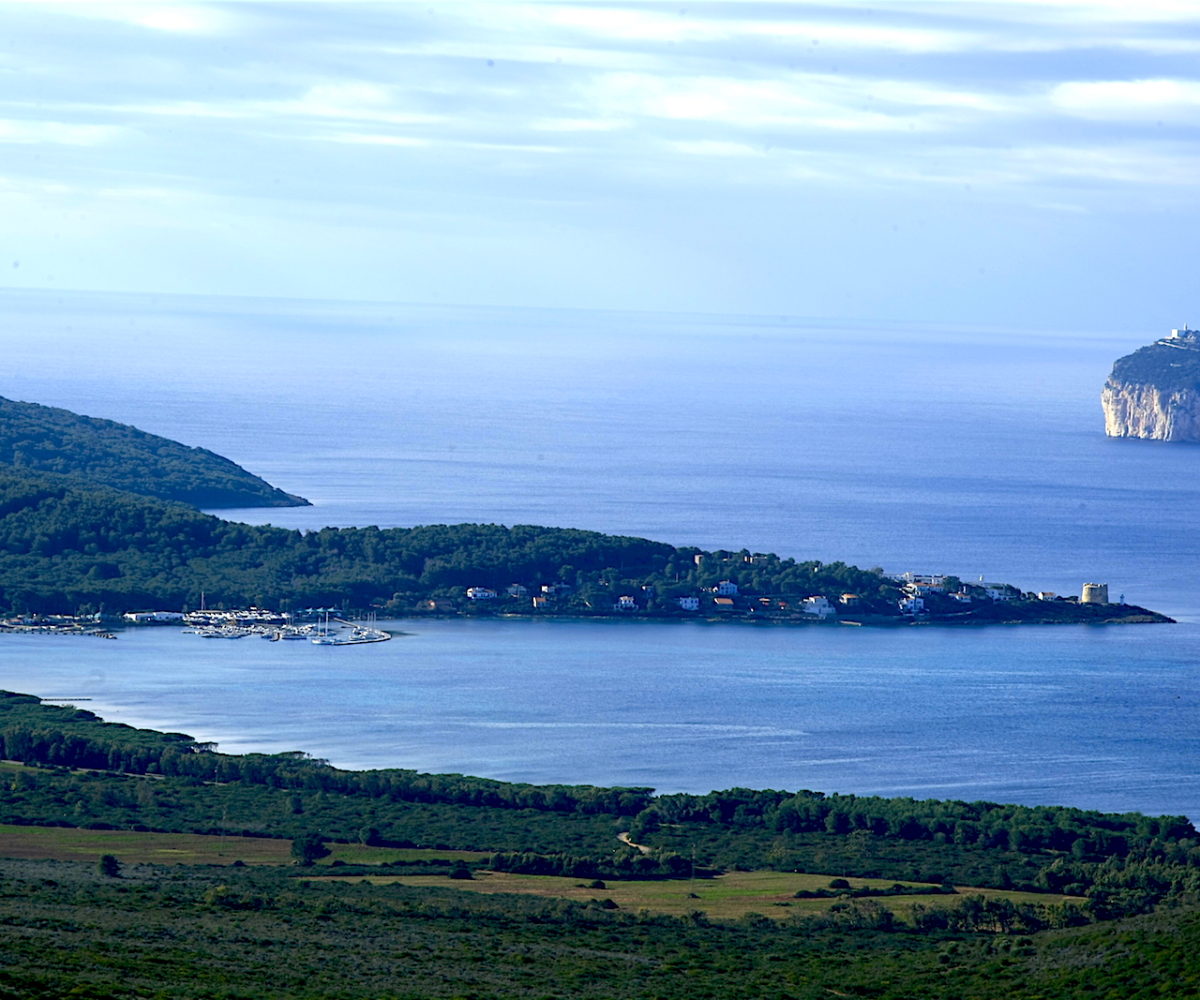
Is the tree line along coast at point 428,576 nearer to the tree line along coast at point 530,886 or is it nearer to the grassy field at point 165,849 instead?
the tree line along coast at point 530,886

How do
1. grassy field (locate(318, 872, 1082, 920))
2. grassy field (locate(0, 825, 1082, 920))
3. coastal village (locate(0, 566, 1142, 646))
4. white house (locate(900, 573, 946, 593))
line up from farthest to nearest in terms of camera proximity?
white house (locate(900, 573, 946, 593)) → coastal village (locate(0, 566, 1142, 646)) → grassy field (locate(0, 825, 1082, 920)) → grassy field (locate(318, 872, 1082, 920))

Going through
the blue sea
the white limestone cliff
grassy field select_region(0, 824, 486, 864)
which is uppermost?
the white limestone cliff

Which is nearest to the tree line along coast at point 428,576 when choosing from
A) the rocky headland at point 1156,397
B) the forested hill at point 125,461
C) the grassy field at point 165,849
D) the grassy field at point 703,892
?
the forested hill at point 125,461

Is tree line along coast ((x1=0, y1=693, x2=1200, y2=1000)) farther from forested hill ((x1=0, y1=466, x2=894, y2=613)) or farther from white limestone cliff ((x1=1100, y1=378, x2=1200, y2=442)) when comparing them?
white limestone cliff ((x1=1100, y1=378, x2=1200, y2=442))

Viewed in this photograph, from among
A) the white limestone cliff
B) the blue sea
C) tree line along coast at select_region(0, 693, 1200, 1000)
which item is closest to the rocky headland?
the white limestone cliff

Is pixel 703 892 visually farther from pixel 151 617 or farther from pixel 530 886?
pixel 151 617

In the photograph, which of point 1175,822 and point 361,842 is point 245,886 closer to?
point 361,842
